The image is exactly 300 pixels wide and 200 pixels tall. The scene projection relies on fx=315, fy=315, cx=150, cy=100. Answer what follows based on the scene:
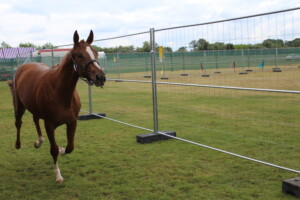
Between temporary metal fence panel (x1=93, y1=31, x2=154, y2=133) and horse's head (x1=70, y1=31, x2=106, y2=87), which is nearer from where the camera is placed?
horse's head (x1=70, y1=31, x2=106, y2=87)

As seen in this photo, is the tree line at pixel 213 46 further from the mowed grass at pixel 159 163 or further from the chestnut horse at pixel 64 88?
the chestnut horse at pixel 64 88

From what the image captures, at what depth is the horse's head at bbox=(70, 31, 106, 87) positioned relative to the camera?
3553 mm

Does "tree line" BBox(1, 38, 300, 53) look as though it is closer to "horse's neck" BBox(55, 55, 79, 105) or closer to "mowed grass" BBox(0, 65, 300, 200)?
"mowed grass" BBox(0, 65, 300, 200)

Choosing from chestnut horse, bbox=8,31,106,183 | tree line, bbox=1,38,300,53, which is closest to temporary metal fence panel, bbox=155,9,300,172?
tree line, bbox=1,38,300,53

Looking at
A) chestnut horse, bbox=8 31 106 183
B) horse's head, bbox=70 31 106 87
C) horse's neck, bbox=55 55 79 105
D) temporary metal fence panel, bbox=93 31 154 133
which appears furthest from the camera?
temporary metal fence panel, bbox=93 31 154 133

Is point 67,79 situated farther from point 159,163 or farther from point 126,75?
point 126,75

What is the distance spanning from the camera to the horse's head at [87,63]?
140 inches

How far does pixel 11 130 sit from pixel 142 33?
4051 mm

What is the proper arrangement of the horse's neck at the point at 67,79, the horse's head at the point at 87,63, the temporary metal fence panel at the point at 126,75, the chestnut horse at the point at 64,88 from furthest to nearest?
the temporary metal fence panel at the point at 126,75
the horse's neck at the point at 67,79
the chestnut horse at the point at 64,88
the horse's head at the point at 87,63

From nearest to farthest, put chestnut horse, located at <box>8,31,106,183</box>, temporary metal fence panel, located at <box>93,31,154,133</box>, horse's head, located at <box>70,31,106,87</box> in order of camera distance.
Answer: horse's head, located at <box>70,31,106,87</box> → chestnut horse, located at <box>8,31,106,183</box> → temporary metal fence panel, located at <box>93,31,154,133</box>

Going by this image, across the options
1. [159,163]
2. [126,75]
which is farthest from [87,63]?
[126,75]

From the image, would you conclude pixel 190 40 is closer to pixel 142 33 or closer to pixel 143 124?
pixel 142 33

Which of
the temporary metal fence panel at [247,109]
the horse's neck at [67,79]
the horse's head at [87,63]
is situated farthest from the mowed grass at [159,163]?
the horse's head at [87,63]

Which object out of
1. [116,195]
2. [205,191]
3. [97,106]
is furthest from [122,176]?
[97,106]
